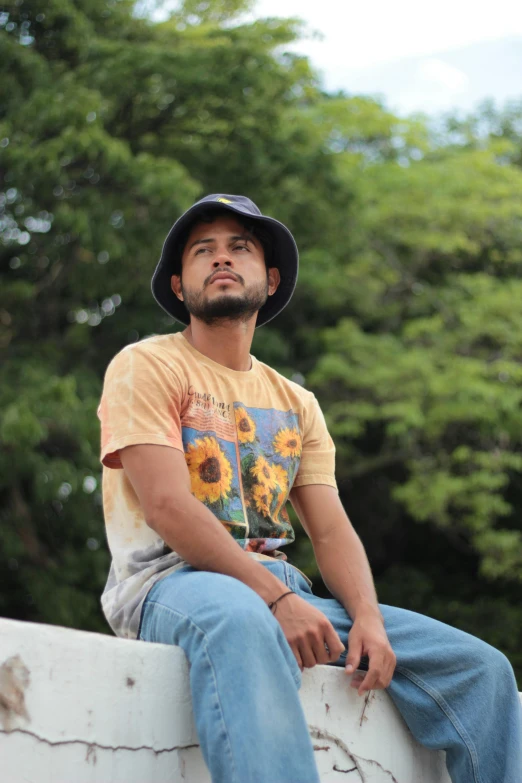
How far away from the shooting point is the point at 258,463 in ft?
7.23

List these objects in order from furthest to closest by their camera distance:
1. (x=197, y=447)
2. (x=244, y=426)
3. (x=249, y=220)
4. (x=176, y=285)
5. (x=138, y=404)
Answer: (x=176, y=285)
(x=249, y=220)
(x=244, y=426)
(x=197, y=447)
(x=138, y=404)

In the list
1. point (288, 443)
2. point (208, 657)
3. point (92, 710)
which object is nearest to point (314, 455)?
point (288, 443)

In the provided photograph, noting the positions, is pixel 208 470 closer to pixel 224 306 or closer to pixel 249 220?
pixel 224 306

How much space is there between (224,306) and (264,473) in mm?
409


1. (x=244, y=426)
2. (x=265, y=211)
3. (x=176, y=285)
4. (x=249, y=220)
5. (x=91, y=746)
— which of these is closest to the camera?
(x=91, y=746)

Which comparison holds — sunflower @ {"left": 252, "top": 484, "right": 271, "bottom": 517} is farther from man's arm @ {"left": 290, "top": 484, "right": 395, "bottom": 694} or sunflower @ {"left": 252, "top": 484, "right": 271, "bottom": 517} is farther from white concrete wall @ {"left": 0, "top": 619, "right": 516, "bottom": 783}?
white concrete wall @ {"left": 0, "top": 619, "right": 516, "bottom": 783}

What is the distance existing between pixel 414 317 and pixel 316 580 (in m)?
3.18

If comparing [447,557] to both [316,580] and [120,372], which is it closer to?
[316,580]

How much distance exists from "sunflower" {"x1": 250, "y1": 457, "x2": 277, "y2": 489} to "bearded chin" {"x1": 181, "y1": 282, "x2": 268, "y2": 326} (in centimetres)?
36

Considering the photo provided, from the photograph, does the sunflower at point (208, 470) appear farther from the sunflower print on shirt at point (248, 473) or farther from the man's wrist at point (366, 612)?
the man's wrist at point (366, 612)

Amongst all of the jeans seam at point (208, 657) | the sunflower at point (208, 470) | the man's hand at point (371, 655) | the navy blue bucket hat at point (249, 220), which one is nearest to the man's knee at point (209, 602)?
the jeans seam at point (208, 657)

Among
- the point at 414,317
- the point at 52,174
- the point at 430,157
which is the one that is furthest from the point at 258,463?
the point at 430,157

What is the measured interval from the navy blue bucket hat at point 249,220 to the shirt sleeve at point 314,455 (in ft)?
1.07

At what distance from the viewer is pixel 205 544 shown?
6.22 feet
